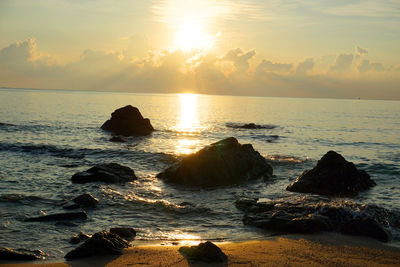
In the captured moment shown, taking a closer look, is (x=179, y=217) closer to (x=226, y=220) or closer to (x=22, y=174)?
(x=226, y=220)

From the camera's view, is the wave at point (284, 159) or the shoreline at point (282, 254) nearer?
the shoreline at point (282, 254)

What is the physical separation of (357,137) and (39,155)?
113 ft

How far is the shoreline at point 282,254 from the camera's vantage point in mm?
8023

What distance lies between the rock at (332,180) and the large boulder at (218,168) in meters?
2.66

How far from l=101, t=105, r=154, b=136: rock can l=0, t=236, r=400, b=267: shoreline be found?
32.3 meters

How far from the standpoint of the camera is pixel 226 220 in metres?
11.9

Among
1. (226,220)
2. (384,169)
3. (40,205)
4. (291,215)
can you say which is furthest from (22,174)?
(384,169)

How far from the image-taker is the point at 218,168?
701 inches

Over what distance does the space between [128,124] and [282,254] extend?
3441 centimetres

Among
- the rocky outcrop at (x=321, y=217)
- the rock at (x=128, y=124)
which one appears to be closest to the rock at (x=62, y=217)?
the rocky outcrop at (x=321, y=217)

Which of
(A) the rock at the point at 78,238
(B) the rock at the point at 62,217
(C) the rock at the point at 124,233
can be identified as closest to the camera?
(A) the rock at the point at 78,238

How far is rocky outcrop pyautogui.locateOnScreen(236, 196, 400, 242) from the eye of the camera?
1053 cm

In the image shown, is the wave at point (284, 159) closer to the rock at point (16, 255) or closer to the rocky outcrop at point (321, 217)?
the rocky outcrop at point (321, 217)

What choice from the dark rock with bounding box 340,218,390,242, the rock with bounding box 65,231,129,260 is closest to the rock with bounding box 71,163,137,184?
the rock with bounding box 65,231,129,260
